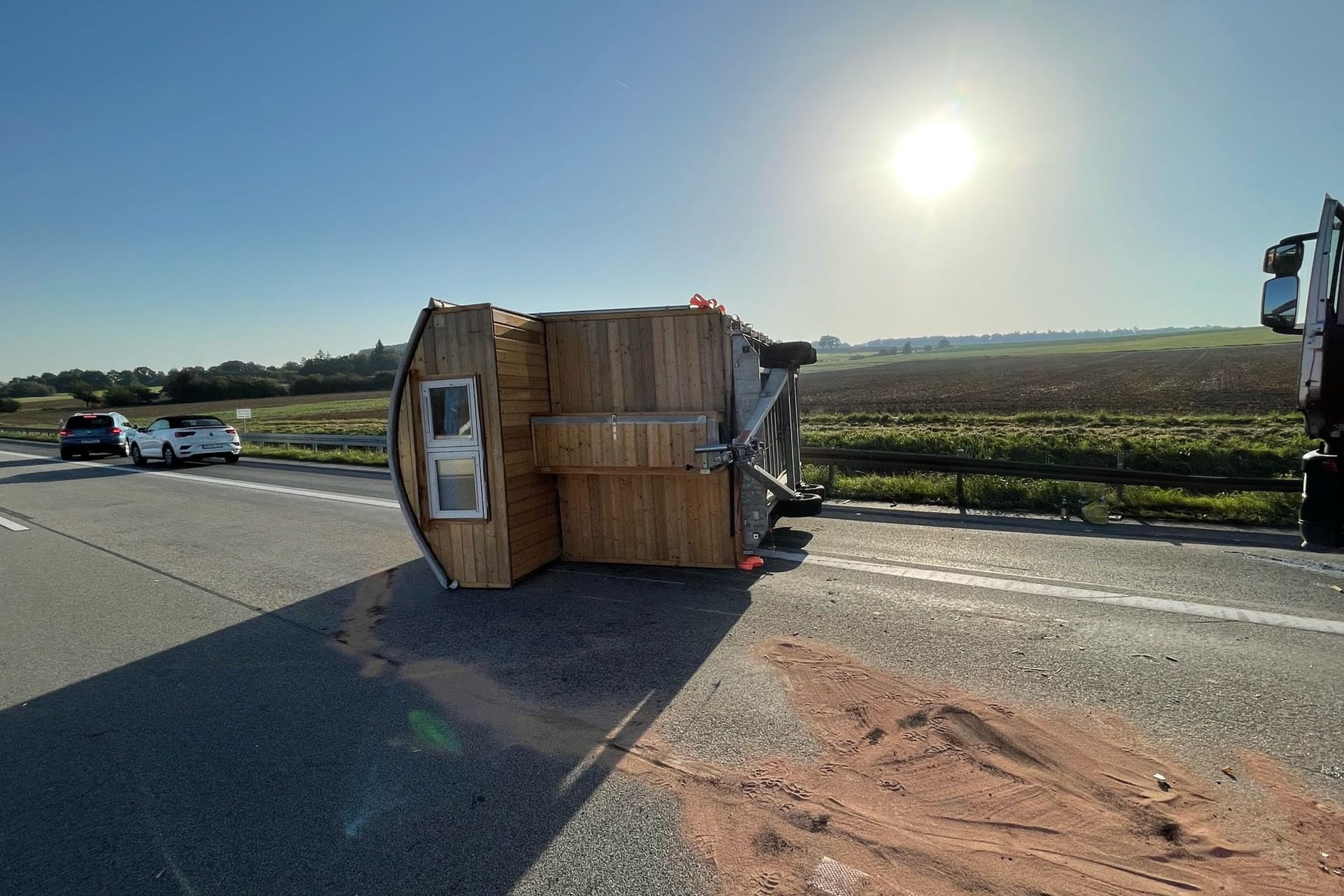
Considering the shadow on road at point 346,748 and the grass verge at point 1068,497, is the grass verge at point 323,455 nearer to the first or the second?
the grass verge at point 1068,497

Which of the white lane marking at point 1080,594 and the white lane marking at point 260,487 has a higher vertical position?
the white lane marking at point 260,487

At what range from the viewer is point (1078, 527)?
8297mm

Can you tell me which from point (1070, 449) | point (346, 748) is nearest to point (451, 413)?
Result: point (346, 748)

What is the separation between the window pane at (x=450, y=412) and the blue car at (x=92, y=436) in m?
23.1

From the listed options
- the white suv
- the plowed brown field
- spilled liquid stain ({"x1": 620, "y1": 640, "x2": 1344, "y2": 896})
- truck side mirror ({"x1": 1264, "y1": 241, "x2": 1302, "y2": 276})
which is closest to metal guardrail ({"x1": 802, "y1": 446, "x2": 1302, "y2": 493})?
truck side mirror ({"x1": 1264, "y1": 241, "x2": 1302, "y2": 276})

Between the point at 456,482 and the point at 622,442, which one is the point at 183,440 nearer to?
the point at 456,482

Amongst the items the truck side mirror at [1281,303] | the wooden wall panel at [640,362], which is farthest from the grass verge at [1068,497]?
the truck side mirror at [1281,303]

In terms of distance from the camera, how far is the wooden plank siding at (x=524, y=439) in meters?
6.30

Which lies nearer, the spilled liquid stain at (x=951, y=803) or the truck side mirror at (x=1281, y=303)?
the spilled liquid stain at (x=951, y=803)

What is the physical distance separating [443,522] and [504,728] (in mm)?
3194

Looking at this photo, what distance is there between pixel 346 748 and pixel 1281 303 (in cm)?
603

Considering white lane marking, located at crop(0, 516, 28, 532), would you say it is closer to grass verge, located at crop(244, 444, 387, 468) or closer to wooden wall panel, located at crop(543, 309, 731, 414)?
grass verge, located at crop(244, 444, 387, 468)

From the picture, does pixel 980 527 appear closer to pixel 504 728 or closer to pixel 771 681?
pixel 771 681

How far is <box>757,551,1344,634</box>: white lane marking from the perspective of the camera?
4.88 meters
